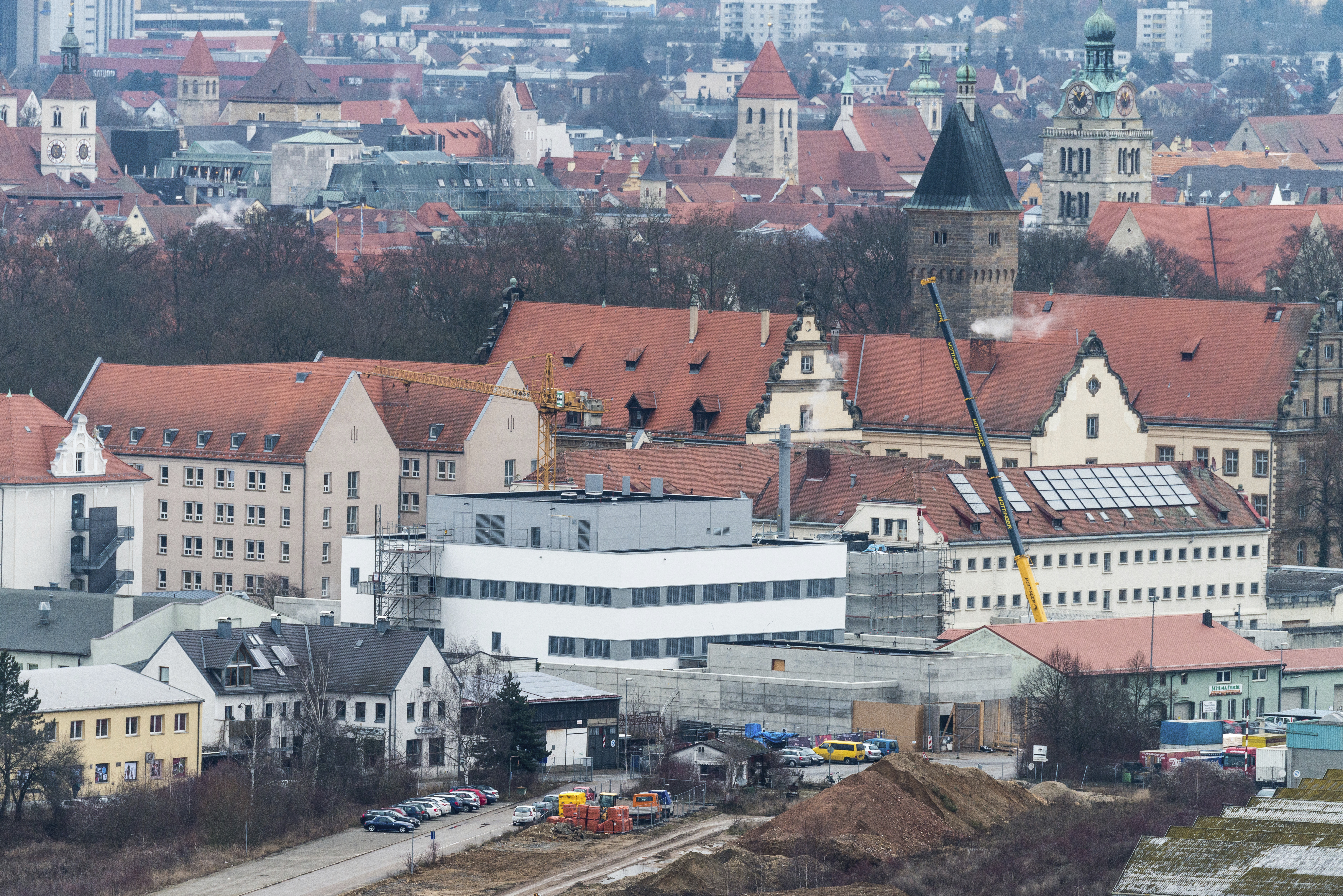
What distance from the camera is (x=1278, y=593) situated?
12312 centimetres

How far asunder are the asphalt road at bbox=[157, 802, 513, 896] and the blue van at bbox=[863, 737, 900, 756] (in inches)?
440

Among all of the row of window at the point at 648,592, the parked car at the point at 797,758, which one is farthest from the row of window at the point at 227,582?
the parked car at the point at 797,758

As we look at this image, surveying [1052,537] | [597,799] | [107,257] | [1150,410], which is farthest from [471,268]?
[597,799]

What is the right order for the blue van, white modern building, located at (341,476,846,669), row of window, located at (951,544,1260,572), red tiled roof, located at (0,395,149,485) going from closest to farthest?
1. the blue van
2. white modern building, located at (341,476,846,669)
3. red tiled roof, located at (0,395,149,485)
4. row of window, located at (951,544,1260,572)

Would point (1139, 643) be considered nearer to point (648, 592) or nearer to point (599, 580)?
point (648, 592)

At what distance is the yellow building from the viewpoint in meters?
88.3

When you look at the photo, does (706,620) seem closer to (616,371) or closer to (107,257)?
(616,371)

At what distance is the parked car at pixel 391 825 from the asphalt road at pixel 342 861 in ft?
0.52

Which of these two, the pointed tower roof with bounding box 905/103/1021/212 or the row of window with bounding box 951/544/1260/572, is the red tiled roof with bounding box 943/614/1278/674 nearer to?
the row of window with bounding box 951/544/1260/572

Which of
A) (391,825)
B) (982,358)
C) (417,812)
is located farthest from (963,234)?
(391,825)

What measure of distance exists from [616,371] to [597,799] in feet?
161

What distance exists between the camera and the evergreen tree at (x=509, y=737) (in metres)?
92.3

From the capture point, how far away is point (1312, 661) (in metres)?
110

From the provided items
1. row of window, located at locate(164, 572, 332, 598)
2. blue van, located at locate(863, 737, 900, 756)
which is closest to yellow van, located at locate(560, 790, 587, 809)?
blue van, located at locate(863, 737, 900, 756)
